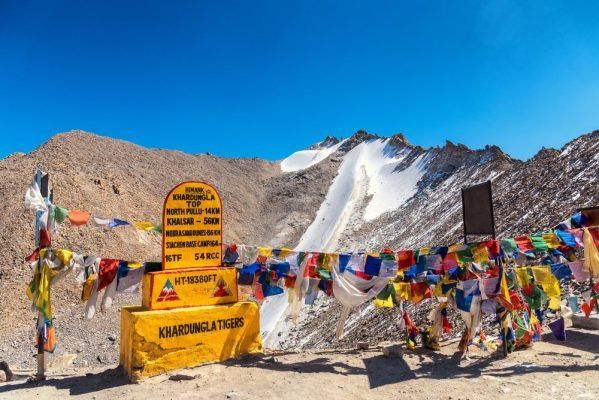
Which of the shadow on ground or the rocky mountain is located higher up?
the rocky mountain

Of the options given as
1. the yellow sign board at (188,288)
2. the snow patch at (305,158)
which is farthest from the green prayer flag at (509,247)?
the snow patch at (305,158)

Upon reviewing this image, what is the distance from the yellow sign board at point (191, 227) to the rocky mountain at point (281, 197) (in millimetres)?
8589

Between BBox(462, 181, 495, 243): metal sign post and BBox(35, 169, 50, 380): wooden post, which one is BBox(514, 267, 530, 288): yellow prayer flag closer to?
BBox(462, 181, 495, 243): metal sign post

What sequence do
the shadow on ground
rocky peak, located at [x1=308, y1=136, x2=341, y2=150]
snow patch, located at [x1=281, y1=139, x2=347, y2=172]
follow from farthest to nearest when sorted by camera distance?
rocky peak, located at [x1=308, y1=136, x2=341, y2=150], snow patch, located at [x1=281, y1=139, x2=347, y2=172], the shadow on ground

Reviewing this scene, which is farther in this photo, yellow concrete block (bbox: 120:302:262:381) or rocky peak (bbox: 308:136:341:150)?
rocky peak (bbox: 308:136:341:150)

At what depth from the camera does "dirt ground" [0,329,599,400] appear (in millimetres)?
6344

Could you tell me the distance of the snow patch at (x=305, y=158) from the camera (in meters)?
67.3

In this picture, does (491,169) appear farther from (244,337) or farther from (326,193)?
(244,337)

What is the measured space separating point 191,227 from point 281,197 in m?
41.8

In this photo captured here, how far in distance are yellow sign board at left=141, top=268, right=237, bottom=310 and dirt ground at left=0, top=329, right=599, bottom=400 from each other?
1.11 meters

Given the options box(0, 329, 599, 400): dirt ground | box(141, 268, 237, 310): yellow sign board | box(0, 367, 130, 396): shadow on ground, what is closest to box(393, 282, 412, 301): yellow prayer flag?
box(0, 329, 599, 400): dirt ground

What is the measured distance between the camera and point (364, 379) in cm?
703

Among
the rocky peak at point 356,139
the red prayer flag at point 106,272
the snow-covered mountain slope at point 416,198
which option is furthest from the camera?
the rocky peak at point 356,139

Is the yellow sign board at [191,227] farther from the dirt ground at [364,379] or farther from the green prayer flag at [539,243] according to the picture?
the green prayer flag at [539,243]
